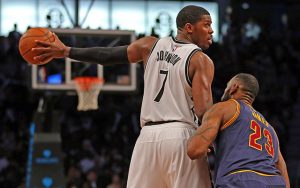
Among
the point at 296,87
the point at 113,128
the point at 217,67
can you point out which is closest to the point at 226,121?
the point at 113,128

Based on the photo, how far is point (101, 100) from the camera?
1563 centimetres

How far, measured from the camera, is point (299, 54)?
18.8m

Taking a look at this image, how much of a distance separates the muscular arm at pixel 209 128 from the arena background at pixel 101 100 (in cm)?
623

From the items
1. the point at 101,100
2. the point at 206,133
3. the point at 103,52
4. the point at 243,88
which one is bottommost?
the point at 206,133

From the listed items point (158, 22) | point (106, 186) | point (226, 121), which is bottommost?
point (106, 186)

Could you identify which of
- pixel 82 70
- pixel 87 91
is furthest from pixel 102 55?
pixel 82 70

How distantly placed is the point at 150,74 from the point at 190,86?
33cm

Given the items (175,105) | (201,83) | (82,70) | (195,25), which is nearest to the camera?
(201,83)

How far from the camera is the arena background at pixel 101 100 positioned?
1168 cm

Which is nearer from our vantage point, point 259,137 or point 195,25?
point 259,137

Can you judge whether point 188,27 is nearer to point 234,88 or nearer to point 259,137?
point 234,88

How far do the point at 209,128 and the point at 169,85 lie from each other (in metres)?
0.46

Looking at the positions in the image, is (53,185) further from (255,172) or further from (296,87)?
(296,87)

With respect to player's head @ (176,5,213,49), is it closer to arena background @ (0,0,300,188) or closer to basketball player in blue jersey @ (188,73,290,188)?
basketball player in blue jersey @ (188,73,290,188)
